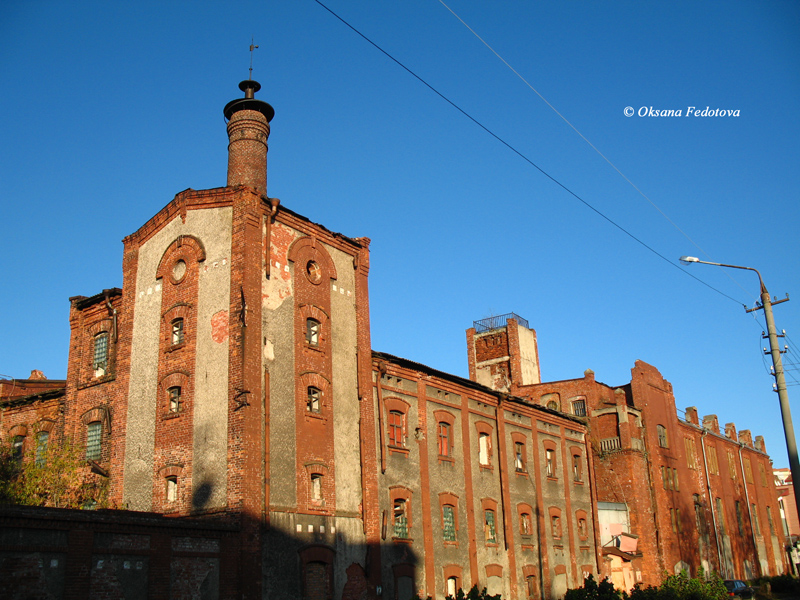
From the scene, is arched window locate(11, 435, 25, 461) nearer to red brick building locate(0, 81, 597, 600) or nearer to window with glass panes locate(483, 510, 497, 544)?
red brick building locate(0, 81, 597, 600)

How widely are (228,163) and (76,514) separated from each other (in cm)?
1354

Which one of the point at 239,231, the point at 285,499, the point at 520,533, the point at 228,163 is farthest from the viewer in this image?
the point at 520,533

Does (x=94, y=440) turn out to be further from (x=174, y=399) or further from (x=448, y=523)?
(x=448, y=523)

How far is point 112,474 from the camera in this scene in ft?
71.2

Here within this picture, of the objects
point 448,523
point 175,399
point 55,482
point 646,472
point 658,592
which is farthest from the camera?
point 646,472

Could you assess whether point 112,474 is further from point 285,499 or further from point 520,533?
point 520,533

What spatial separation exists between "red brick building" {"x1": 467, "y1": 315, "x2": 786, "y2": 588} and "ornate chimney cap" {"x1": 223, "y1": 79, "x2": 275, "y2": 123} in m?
22.2

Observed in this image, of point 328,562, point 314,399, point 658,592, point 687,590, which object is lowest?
point 687,590

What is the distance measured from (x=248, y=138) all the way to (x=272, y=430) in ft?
34.4

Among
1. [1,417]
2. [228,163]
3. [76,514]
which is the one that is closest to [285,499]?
[76,514]

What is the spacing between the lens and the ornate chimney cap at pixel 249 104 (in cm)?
2506

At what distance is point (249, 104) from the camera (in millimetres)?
25078

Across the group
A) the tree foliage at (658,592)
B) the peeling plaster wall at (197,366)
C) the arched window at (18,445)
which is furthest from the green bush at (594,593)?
the arched window at (18,445)

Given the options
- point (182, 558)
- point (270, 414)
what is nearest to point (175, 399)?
point (270, 414)
